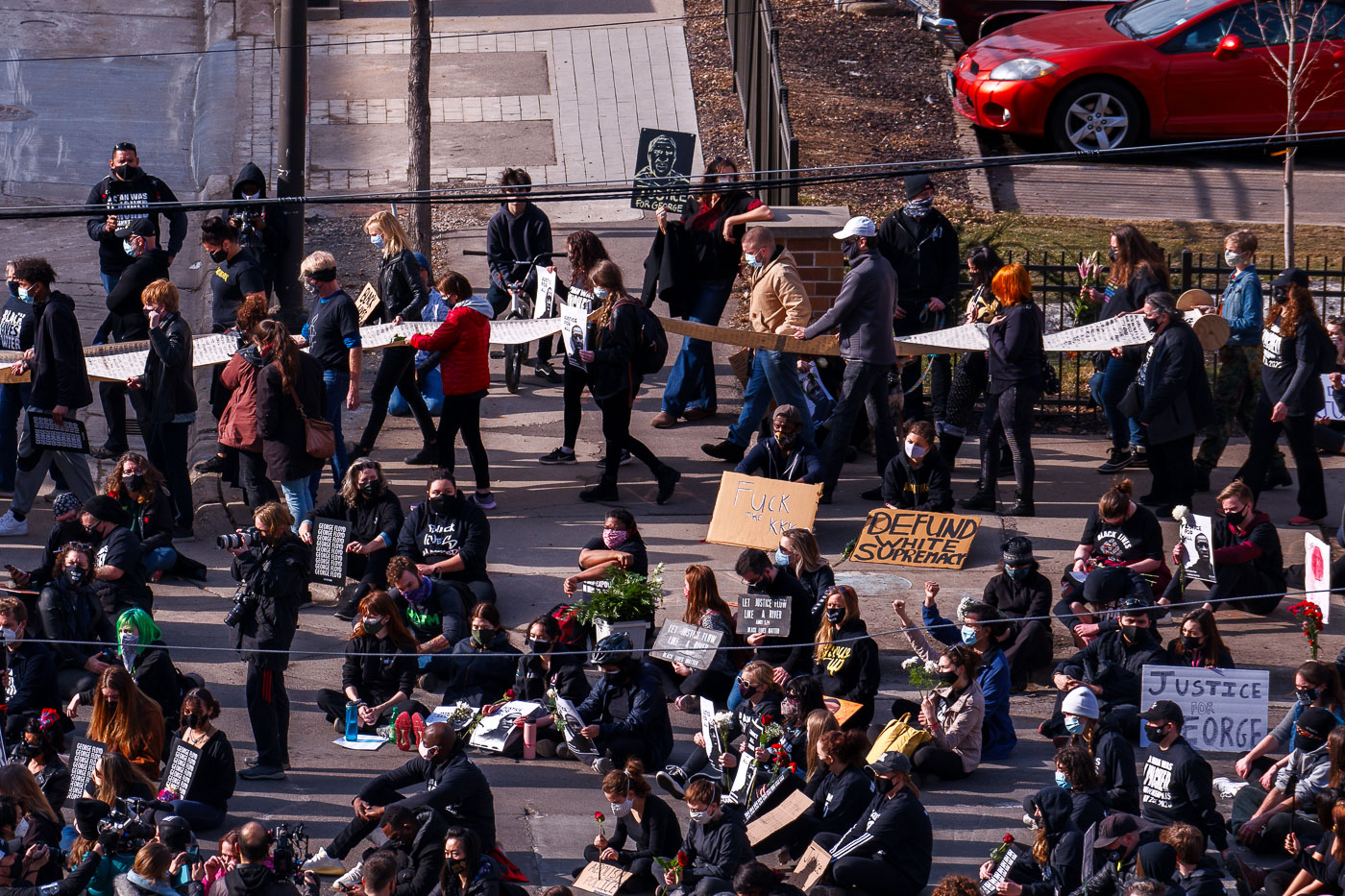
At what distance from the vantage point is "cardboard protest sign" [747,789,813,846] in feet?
32.2

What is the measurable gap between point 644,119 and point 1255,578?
392 inches

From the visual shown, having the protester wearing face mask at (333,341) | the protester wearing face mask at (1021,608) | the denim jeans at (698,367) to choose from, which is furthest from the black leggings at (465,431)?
the protester wearing face mask at (1021,608)

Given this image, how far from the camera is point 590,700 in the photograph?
1075cm

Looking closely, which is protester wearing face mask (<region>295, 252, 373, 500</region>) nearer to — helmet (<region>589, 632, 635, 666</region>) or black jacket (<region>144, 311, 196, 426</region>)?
black jacket (<region>144, 311, 196, 426</region>)

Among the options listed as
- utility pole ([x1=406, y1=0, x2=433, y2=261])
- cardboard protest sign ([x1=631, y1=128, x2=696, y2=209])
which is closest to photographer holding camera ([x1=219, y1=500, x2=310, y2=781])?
utility pole ([x1=406, y1=0, x2=433, y2=261])

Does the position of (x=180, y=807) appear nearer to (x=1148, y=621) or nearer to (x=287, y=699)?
(x=287, y=699)

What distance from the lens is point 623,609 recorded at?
11336 mm

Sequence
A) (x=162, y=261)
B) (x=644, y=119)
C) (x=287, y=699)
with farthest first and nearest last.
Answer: (x=644, y=119) → (x=162, y=261) → (x=287, y=699)

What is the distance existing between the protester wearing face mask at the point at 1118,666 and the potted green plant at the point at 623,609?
2344 millimetres

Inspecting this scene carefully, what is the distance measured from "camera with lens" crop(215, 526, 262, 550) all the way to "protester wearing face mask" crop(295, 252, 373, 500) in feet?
6.38

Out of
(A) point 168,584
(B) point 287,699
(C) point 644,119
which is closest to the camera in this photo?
(B) point 287,699

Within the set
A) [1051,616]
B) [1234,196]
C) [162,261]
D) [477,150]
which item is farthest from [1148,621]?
[477,150]

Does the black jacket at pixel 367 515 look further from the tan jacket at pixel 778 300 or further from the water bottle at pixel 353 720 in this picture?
the tan jacket at pixel 778 300

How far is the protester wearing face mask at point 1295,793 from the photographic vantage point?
960 cm
